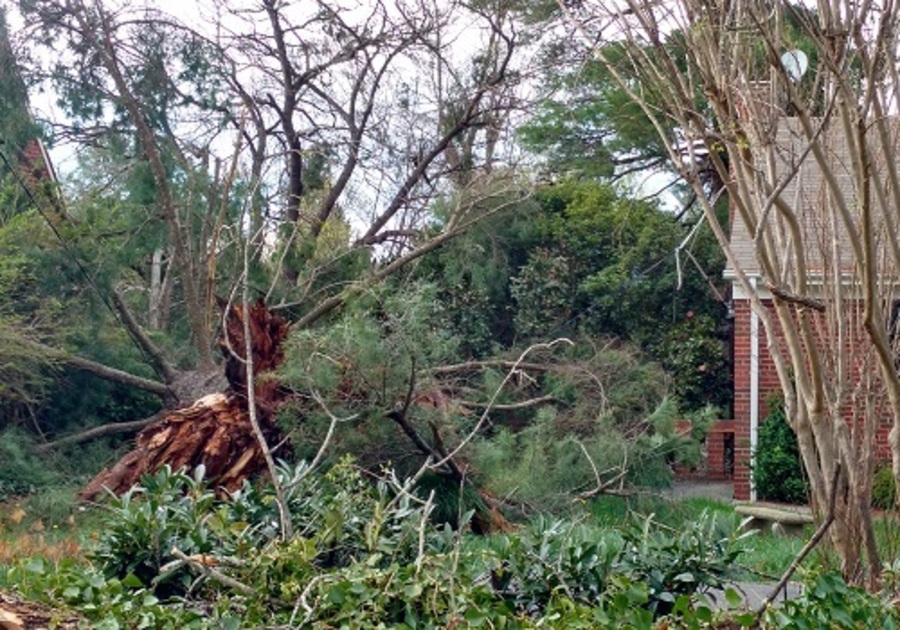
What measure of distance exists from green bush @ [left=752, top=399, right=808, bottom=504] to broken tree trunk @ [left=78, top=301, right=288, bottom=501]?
18.5 feet

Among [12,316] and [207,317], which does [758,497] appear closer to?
[207,317]

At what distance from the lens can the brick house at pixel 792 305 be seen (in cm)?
518

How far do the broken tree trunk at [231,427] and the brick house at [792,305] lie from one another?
441cm

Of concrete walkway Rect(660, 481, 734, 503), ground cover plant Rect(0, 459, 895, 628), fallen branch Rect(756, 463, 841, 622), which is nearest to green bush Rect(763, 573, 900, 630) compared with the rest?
ground cover plant Rect(0, 459, 895, 628)

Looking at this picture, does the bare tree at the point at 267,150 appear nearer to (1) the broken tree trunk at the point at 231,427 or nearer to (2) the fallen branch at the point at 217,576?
(1) the broken tree trunk at the point at 231,427

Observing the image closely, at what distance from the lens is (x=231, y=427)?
11.8 metres

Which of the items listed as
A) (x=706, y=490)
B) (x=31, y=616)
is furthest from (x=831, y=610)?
(x=706, y=490)

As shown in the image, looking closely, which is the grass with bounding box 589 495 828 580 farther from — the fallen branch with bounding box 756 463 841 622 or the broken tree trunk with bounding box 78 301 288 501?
the broken tree trunk with bounding box 78 301 288 501

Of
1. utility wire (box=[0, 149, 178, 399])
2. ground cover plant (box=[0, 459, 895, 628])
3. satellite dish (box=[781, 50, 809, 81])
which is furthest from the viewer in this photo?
utility wire (box=[0, 149, 178, 399])

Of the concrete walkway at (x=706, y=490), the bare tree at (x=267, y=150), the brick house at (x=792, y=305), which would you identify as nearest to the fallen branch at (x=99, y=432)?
the bare tree at (x=267, y=150)

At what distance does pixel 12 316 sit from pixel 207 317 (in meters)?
2.18

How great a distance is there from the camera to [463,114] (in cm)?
1734

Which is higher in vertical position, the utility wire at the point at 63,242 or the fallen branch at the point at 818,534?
the utility wire at the point at 63,242

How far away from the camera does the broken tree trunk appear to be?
456 inches
